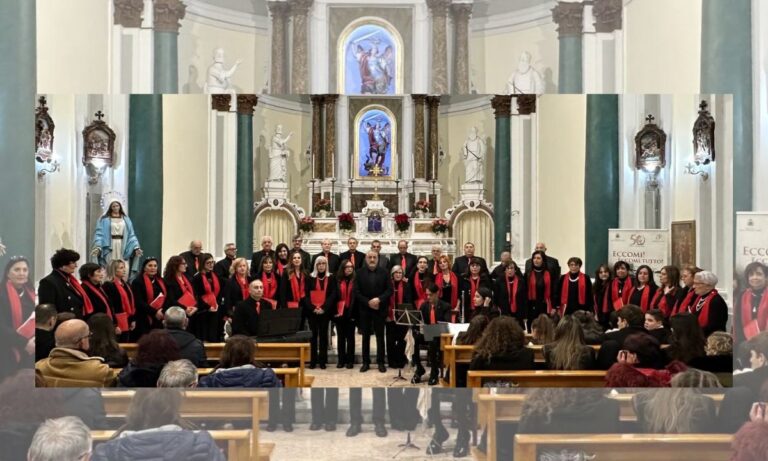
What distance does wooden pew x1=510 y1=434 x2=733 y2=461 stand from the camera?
4461 millimetres

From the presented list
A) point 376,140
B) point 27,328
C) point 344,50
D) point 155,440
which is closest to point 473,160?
point 27,328

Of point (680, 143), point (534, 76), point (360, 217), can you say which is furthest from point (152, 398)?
point (534, 76)

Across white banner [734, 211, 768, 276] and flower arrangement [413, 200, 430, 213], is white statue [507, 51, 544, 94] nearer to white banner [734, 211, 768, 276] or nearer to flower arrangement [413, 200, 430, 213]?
flower arrangement [413, 200, 430, 213]

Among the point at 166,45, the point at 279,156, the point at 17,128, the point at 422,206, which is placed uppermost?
the point at 166,45

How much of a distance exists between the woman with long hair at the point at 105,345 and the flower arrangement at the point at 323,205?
2.58 metres

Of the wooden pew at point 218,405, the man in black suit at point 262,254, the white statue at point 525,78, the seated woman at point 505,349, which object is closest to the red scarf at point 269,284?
the man in black suit at point 262,254

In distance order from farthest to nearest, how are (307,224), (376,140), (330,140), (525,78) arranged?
1. (525,78)
2. (376,140)
3. (330,140)
4. (307,224)

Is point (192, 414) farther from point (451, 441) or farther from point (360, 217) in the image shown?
point (360, 217)

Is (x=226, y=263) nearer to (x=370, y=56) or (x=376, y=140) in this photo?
(x=376, y=140)

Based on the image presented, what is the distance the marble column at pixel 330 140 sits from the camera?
8289 millimetres

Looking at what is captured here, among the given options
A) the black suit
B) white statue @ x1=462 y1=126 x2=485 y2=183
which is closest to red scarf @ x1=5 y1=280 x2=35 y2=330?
the black suit

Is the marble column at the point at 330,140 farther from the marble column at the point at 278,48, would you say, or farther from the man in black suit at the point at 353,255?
the marble column at the point at 278,48

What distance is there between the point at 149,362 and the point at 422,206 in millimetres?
3288

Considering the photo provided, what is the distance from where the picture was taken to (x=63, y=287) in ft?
23.1
